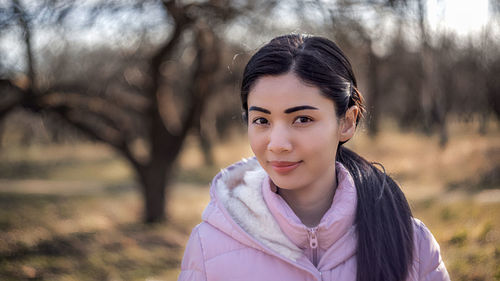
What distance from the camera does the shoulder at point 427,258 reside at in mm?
1515

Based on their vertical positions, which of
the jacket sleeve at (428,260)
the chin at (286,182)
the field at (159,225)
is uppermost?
the chin at (286,182)

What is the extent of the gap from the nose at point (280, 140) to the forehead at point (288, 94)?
8 cm

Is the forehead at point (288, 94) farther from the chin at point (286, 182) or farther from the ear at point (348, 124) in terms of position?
the chin at point (286, 182)

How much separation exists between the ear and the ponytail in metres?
0.20

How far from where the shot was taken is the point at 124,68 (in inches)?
311

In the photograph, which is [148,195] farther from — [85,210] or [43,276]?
[43,276]

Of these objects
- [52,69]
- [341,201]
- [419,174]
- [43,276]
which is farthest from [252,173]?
[419,174]

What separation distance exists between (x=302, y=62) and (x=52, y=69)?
6.94 meters

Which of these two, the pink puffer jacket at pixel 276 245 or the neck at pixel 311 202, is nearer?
the pink puffer jacket at pixel 276 245

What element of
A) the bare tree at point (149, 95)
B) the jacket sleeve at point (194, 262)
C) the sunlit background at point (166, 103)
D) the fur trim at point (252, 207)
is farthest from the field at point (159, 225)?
the bare tree at point (149, 95)

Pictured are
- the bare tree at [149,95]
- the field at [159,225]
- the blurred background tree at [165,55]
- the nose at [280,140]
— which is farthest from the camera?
the bare tree at [149,95]

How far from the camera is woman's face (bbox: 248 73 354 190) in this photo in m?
1.47

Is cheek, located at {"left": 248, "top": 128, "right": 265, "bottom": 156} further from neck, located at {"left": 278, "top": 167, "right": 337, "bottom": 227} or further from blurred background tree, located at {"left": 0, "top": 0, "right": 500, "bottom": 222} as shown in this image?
blurred background tree, located at {"left": 0, "top": 0, "right": 500, "bottom": 222}

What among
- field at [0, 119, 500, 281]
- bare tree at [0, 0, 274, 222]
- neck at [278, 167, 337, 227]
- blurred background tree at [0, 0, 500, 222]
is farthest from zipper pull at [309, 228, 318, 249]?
bare tree at [0, 0, 274, 222]
